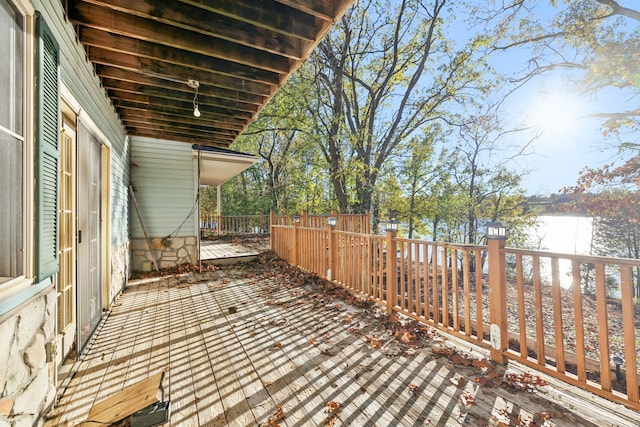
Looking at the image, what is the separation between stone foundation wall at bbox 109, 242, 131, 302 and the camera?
156 inches

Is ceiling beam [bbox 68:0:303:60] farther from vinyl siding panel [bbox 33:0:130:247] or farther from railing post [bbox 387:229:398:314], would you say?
railing post [bbox 387:229:398:314]

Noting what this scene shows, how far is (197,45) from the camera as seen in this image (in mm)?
2857

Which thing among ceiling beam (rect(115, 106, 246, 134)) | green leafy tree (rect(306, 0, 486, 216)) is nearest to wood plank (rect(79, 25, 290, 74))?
ceiling beam (rect(115, 106, 246, 134))

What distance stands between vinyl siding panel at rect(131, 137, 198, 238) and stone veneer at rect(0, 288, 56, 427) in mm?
4598

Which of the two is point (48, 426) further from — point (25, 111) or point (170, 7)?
point (170, 7)

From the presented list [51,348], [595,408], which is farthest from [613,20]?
[51,348]

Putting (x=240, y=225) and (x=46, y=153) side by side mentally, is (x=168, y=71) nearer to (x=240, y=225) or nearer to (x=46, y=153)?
(x=46, y=153)

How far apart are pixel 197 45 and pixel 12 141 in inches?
80.4

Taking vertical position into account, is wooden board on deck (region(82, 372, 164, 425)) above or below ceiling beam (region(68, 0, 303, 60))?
below

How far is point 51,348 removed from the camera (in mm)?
1779

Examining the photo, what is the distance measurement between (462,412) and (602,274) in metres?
1.39

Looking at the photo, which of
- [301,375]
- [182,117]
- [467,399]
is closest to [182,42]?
[182,117]

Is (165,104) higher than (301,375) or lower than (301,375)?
higher

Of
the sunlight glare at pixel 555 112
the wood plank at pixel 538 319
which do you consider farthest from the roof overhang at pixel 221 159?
the sunlight glare at pixel 555 112
